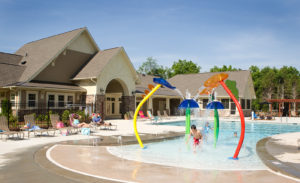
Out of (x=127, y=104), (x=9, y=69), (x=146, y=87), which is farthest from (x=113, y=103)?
(x=9, y=69)

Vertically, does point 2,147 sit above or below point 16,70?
below

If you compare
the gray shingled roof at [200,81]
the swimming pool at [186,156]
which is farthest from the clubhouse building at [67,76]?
the gray shingled roof at [200,81]

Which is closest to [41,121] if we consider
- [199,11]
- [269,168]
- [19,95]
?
[19,95]

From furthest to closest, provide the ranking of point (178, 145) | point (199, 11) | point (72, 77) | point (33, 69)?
point (72, 77) → point (33, 69) → point (199, 11) → point (178, 145)

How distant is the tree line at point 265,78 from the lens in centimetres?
4969

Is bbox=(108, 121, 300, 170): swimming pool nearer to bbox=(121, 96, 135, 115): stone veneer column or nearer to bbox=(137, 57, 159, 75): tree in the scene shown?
bbox=(121, 96, 135, 115): stone veneer column

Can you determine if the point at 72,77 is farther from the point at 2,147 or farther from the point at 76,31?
the point at 2,147

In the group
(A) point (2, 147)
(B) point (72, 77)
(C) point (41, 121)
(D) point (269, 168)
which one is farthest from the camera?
(B) point (72, 77)

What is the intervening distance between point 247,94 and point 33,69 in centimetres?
3040

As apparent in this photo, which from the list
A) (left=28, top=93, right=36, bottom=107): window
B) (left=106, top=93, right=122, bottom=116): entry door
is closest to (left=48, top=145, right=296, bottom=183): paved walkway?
(left=28, top=93, right=36, bottom=107): window

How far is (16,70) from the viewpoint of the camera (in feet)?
76.2

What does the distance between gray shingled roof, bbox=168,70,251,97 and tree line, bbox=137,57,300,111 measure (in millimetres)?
4034

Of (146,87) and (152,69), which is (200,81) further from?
(152,69)

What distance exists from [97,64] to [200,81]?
72.1 ft
